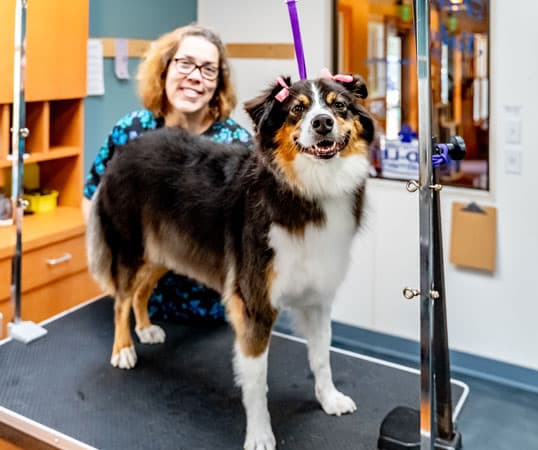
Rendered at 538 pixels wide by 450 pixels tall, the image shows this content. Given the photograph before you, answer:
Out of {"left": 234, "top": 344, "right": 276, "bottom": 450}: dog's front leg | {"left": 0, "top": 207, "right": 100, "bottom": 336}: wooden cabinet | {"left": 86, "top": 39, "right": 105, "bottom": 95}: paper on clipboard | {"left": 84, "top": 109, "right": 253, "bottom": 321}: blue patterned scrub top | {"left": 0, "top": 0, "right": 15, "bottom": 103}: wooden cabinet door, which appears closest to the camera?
{"left": 234, "top": 344, "right": 276, "bottom": 450}: dog's front leg

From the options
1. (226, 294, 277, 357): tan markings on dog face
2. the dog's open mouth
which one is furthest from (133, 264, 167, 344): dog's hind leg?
the dog's open mouth

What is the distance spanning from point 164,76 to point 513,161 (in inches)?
65.6

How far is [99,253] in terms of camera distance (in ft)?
6.79

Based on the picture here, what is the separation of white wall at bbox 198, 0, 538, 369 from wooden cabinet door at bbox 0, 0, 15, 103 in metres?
1.39

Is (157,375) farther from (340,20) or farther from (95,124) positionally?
(340,20)

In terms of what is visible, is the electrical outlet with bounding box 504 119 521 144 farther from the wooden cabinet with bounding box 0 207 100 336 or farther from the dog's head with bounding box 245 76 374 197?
the wooden cabinet with bounding box 0 207 100 336

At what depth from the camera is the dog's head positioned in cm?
143

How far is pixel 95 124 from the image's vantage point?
3.37 meters

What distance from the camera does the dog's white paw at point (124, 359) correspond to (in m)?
1.97

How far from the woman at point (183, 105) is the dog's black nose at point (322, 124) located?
31.8 inches

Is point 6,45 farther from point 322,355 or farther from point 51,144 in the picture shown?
point 322,355

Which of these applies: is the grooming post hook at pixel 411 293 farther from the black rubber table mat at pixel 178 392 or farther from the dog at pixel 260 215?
the black rubber table mat at pixel 178 392

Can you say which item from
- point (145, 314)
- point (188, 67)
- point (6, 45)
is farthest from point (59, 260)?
point (188, 67)

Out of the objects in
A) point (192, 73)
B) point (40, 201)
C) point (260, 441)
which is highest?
point (192, 73)
